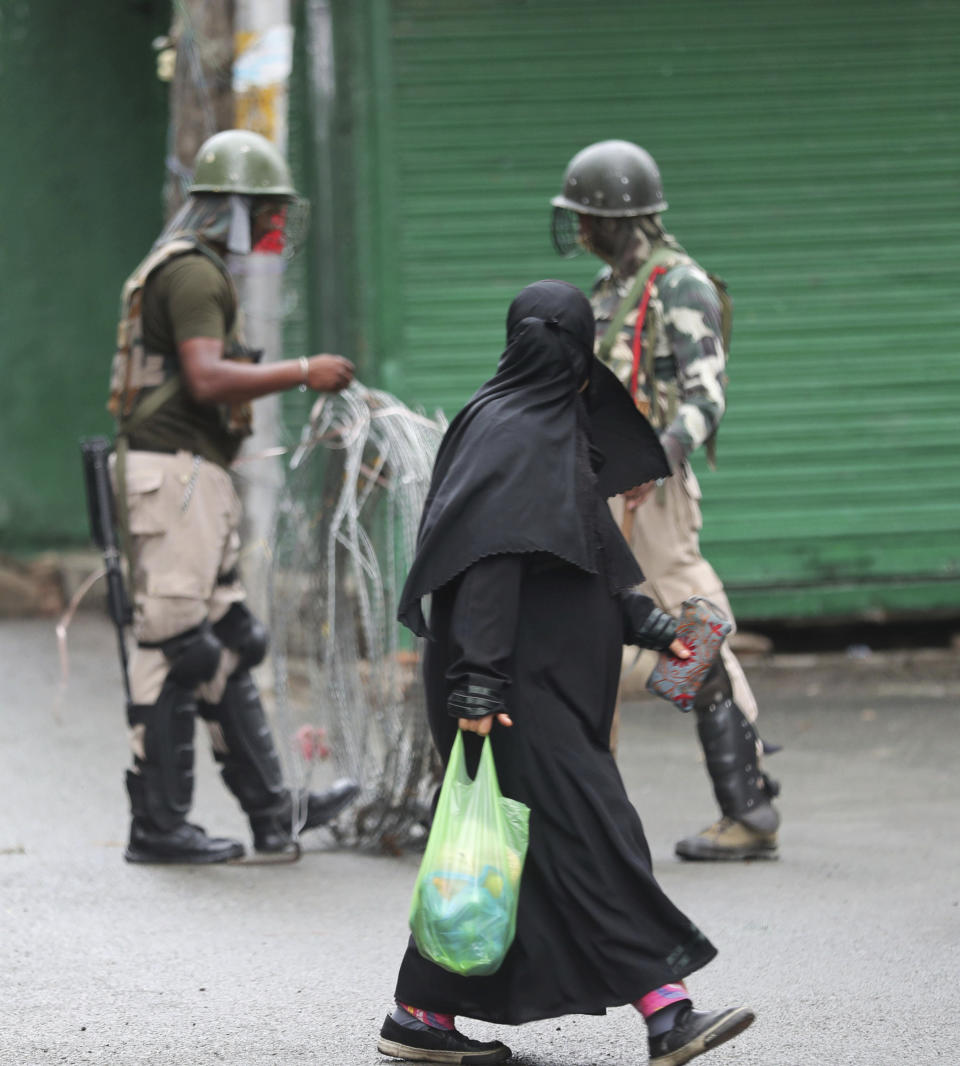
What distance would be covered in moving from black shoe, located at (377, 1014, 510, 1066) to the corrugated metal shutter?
557 cm

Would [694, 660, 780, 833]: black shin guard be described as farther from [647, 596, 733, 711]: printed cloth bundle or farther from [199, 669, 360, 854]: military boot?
[647, 596, 733, 711]: printed cloth bundle

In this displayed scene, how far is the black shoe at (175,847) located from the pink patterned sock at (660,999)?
241 centimetres

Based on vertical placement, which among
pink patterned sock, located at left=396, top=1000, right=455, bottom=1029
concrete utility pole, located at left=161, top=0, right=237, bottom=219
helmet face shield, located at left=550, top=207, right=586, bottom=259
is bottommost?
pink patterned sock, located at left=396, top=1000, right=455, bottom=1029

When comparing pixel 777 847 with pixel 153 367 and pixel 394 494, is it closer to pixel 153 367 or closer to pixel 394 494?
pixel 394 494

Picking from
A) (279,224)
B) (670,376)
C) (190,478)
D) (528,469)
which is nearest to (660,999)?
(528,469)

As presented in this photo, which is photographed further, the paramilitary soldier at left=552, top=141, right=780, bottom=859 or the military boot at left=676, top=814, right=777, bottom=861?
the military boot at left=676, top=814, right=777, bottom=861

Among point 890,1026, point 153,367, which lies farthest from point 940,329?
point 890,1026

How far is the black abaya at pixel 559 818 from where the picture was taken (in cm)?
377

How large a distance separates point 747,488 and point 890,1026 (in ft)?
17.7

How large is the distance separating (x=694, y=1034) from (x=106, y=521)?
9.65 ft

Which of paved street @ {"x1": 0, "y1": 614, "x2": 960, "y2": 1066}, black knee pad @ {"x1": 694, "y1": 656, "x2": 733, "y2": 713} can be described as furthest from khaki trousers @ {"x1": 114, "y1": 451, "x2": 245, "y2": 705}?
black knee pad @ {"x1": 694, "y1": 656, "x2": 733, "y2": 713}

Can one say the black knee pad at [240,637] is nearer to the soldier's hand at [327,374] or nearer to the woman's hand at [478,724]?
the soldier's hand at [327,374]

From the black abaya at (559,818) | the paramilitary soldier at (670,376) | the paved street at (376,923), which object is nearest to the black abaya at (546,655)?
the black abaya at (559,818)

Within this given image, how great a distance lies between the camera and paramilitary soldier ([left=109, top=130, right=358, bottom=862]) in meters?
5.71
